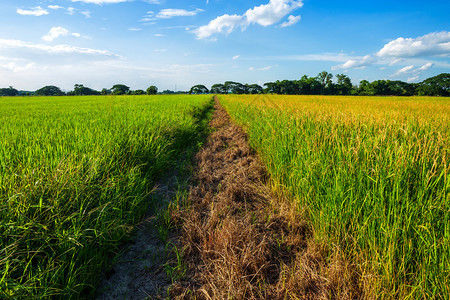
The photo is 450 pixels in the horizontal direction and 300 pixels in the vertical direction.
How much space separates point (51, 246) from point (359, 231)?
2406 millimetres

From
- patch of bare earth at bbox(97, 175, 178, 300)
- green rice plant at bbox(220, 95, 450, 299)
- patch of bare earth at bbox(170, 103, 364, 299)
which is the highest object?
green rice plant at bbox(220, 95, 450, 299)

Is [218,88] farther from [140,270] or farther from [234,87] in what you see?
[140,270]

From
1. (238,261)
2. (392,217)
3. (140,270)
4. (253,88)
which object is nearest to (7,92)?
(253,88)

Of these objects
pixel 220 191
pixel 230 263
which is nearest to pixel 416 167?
pixel 230 263

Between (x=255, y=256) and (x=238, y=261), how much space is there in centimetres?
18

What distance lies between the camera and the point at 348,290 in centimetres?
155

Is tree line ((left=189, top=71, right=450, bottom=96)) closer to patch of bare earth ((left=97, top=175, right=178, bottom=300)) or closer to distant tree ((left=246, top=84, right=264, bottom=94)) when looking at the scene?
distant tree ((left=246, top=84, right=264, bottom=94))

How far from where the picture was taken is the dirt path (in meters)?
1.63

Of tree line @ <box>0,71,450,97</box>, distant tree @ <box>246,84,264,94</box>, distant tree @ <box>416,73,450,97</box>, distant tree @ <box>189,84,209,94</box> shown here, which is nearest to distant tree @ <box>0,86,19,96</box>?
tree line @ <box>0,71,450,97</box>

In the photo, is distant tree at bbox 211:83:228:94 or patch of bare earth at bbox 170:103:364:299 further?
distant tree at bbox 211:83:228:94

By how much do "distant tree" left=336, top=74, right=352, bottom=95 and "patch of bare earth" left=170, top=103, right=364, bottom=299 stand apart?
335 feet

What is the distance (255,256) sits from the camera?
1888 mm

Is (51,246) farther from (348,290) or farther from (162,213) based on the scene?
(348,290)

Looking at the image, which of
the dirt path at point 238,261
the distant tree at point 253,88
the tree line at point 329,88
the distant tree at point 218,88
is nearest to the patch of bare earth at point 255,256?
the dirt path at point 238,261
